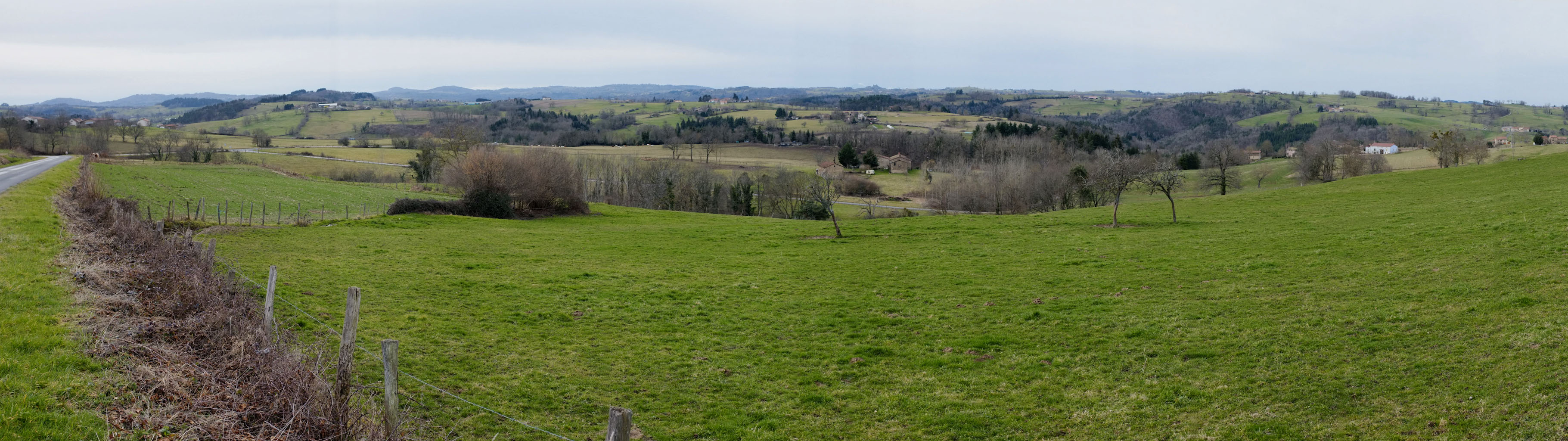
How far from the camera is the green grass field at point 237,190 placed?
160ft

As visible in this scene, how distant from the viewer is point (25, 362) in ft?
32.5

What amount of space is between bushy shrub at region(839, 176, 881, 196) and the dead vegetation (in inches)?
3591

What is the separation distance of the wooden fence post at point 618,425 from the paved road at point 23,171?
40665 millimetres

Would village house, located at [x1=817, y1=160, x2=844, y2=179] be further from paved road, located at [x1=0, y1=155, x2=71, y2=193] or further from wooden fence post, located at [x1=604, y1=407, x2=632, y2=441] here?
wooden fence post, located at [x1=604, y1=407, x2=632, y2=441]

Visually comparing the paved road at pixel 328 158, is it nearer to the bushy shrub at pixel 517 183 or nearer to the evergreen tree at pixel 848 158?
the evergreen tree at pixel 848 158

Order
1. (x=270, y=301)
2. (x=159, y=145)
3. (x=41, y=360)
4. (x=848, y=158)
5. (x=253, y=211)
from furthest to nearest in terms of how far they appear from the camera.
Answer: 1. (x=848, y=158)
2. (x=159, y=145)
3. (x=253, y=211)
4. (x=270, y=301)
5. (x=41, y=360)

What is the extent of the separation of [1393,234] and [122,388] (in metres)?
34.6

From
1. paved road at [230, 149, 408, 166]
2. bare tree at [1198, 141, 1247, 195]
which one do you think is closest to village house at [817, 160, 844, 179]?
bare tree at [1198, 141, 1247, 195]

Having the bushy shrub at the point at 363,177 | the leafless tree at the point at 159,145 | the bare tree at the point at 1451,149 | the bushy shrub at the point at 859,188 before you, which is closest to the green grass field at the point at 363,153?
the leafless tree at the point at 159,145

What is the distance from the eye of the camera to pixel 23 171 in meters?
50.2

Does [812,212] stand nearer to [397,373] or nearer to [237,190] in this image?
[237,190]

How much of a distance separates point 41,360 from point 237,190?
5783 cm

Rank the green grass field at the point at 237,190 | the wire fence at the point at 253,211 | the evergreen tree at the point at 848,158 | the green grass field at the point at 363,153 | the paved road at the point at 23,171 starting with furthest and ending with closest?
1. the evergreen tree at the point at 848,158
2. the green grass field at the point at 363,153
3. the green grass field at the point at 237,190
4. the wire fence at the point at 253,211
5. the paved road at the point at 23,171

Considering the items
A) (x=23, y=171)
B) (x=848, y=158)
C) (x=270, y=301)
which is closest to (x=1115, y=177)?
(x=270, y=301)
